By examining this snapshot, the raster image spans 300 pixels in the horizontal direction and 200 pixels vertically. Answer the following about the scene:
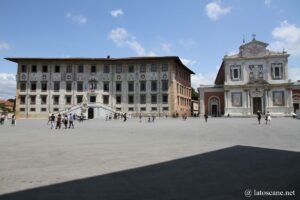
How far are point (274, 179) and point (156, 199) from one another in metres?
2.72

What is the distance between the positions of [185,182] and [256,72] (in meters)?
52.2

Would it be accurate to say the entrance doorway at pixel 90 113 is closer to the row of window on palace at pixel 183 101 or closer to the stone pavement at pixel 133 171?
the row of window on palace at pixel 183 101

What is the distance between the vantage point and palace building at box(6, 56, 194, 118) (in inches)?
2062

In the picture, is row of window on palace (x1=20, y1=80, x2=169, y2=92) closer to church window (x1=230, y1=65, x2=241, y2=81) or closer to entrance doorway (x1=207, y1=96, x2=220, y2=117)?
entrance doorway (x1=207, y1=96, x2=220, y2=117)

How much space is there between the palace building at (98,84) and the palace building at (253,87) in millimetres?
8975

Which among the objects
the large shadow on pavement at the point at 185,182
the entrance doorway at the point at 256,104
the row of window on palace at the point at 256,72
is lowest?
the large shadow on pavement at the point at 185,182

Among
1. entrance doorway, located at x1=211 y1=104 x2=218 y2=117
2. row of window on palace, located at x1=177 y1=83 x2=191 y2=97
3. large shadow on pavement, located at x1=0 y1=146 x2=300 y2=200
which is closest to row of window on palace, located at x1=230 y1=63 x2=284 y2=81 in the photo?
entrance doorway, located at x1=211 y1=104 x2=218 y2=117

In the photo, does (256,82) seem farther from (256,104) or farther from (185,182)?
(185,182)

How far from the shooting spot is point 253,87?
52.4 meters

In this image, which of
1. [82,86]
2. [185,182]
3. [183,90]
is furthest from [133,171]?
[183,90]

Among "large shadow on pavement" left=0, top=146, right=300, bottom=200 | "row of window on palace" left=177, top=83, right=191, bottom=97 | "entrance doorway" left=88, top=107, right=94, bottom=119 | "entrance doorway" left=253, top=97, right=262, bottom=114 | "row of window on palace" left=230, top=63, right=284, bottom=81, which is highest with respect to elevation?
"row of window on palace" left=230, top=63, right=284, bottom=81

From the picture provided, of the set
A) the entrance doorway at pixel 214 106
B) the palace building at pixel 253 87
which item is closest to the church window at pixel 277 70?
the palace building at pixel 253 87

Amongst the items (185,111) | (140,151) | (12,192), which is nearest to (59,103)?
(185,111)

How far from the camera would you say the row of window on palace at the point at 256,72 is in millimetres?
51625
